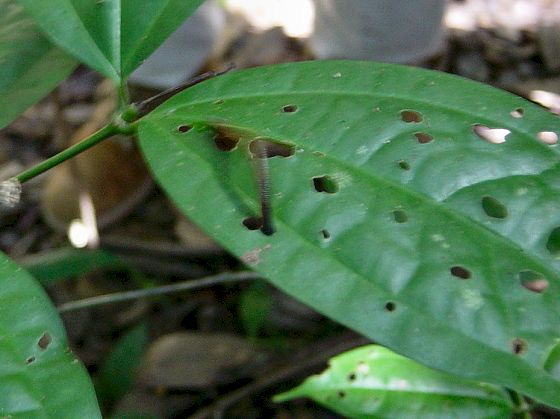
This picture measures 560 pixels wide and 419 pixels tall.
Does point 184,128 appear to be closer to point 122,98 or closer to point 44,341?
point 122,98

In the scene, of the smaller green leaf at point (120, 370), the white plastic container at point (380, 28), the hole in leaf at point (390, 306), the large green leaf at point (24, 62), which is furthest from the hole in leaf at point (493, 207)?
the white plastic container at point (380, 28)

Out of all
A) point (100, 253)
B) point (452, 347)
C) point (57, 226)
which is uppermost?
point (452, 347)

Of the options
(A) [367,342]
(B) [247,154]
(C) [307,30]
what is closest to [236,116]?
(B) [247,154]

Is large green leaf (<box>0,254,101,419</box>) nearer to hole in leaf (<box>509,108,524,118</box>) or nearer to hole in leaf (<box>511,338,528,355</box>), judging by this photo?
hole in leaf (<box>511,338,528,355</box>)


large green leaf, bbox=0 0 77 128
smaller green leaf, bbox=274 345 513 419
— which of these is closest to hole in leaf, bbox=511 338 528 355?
smaller green leaf, bbox=274 345 513 419

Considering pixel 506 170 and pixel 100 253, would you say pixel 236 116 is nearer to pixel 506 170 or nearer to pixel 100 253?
pixel 506 170

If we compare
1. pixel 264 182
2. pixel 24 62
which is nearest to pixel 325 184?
pixel 264 182
